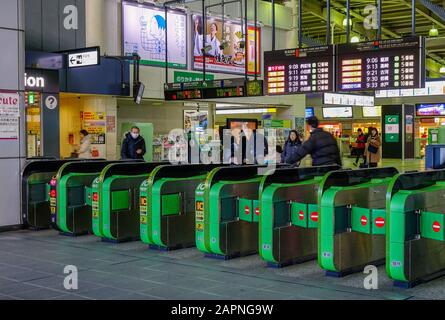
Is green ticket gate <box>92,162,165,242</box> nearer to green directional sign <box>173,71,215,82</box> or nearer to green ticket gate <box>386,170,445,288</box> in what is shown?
green ticket gate <box>386,170,445,288</box>

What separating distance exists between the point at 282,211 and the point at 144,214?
2.05 metres

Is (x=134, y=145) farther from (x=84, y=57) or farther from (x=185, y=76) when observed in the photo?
(x=185, y=76)

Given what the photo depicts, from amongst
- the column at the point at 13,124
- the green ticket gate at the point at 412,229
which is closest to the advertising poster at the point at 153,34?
the column at the point at 13,124

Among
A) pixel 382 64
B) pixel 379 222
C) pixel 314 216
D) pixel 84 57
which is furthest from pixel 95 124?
pixel 379 222

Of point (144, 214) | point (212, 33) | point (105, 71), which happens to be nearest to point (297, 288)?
Answer: point (144, 214)

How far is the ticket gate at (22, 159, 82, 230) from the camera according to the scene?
9.88m

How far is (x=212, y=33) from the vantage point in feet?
65.7

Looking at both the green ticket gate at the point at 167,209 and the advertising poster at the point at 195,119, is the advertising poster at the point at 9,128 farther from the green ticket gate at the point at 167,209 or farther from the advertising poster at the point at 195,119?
the advertising poster at the point at 195,119

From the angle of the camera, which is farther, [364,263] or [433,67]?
[433,67]

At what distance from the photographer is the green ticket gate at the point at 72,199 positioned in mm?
9195

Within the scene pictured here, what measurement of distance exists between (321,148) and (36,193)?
15.3 feet

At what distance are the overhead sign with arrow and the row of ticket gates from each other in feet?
10.2

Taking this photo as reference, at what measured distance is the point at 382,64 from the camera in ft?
35.8
